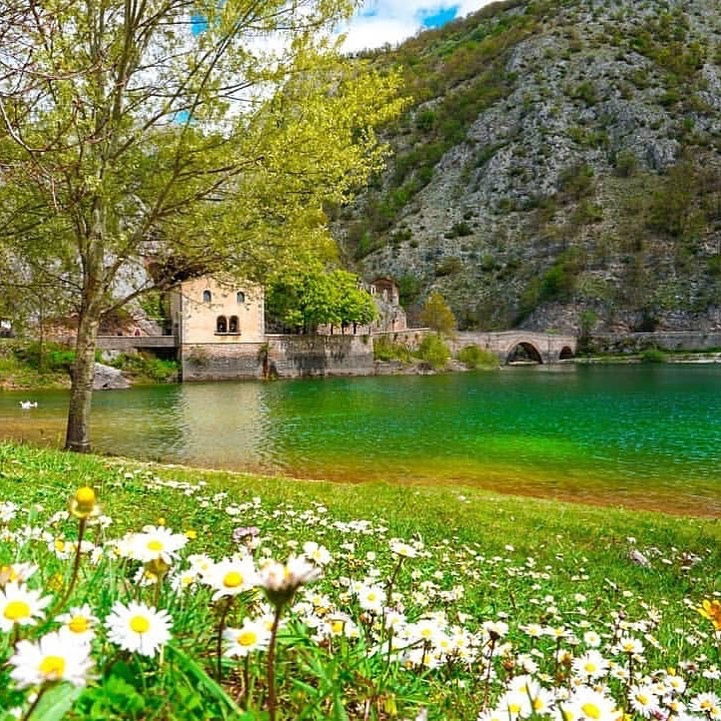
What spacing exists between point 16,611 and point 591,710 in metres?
1.28

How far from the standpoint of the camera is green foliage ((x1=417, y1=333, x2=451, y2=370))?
68.9m

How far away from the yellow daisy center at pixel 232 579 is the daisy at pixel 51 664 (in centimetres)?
36

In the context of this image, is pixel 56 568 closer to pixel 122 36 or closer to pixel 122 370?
pixel 122 36

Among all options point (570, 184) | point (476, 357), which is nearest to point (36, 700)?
point (476, 357)

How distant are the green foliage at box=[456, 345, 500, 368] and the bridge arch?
6091 mm

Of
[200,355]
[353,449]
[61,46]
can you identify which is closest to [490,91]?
[200,355]

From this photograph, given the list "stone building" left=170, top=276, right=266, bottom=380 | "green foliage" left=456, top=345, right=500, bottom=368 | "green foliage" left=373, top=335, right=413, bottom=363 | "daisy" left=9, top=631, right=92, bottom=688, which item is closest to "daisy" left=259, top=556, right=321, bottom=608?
"daisy" left=9, top=631, right=92, bottom=688

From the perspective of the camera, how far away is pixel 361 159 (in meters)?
13.3

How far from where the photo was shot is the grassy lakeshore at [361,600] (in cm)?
153

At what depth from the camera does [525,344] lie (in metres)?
88.4

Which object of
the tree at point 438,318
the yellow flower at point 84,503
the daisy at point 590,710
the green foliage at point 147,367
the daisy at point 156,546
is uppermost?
the tree at point 438,318

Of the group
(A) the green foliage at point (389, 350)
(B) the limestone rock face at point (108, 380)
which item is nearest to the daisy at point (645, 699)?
(B) the limestone rock face at point (108, 380)

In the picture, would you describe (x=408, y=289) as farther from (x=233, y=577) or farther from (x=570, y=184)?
(x=233, y=577)

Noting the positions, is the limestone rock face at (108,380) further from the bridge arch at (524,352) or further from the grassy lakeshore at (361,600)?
the bridge arch at (524,352)
